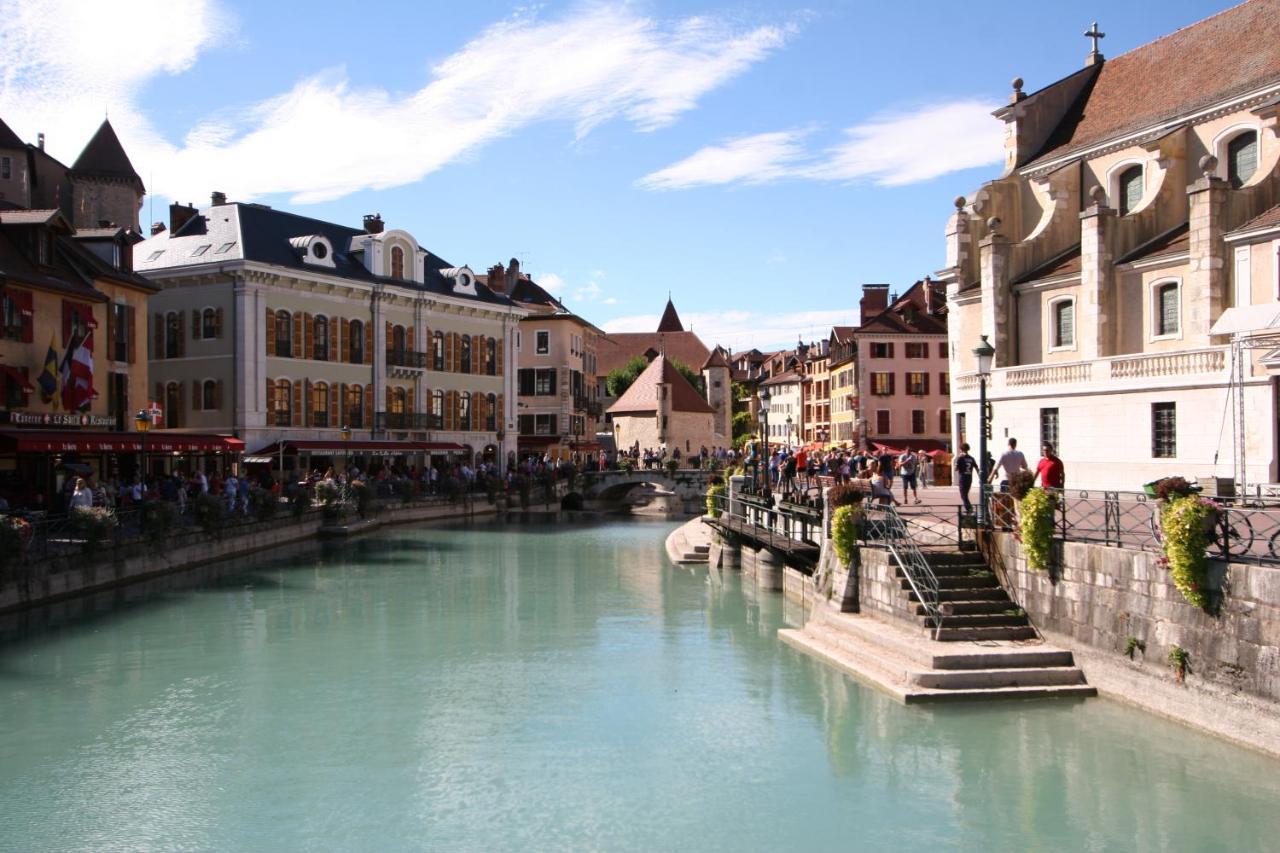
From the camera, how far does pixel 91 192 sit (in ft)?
223

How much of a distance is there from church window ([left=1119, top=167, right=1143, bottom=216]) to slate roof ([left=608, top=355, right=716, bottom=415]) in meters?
42.6

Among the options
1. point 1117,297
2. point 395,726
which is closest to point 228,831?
point 395,726

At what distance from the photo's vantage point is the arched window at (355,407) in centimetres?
4766

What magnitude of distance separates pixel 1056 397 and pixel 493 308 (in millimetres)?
32838

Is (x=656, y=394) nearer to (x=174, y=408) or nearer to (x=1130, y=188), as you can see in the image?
(x=174, y=408)

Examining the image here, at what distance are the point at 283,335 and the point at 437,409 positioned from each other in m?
9.76

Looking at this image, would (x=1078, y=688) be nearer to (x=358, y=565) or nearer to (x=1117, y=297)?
(x=1117, y=297)

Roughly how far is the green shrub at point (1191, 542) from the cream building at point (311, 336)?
35.8m

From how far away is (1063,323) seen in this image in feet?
103

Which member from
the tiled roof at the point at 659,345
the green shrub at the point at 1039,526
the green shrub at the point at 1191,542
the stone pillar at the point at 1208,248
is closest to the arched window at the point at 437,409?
the stone pillar at the point at 1208,248

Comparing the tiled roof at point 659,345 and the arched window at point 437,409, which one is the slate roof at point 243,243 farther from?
the tiled roof at point 659,345

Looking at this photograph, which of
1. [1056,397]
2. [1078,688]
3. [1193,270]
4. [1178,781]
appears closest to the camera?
[1178,781]

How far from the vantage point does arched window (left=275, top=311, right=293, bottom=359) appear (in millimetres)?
44312

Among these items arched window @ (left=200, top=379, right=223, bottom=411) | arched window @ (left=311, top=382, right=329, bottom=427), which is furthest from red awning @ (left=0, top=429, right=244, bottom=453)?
arched window @ (left=311, top=382, right=329, bottom=427)
